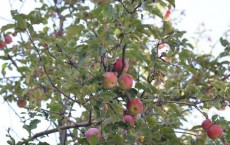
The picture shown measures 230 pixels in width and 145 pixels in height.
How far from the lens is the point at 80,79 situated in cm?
212

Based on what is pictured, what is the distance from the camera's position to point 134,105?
220cm

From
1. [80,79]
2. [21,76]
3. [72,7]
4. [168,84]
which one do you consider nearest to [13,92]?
[21,76]

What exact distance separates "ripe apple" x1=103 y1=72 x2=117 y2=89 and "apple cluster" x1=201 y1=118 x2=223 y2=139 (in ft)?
2.74

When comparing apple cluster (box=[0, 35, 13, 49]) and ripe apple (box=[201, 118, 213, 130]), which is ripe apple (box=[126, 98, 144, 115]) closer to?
ripe apple (box=[201, 118, 213, 130])

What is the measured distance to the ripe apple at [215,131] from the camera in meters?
2.48

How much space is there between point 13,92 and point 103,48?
2179mm

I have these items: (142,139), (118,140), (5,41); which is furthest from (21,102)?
(118,140)

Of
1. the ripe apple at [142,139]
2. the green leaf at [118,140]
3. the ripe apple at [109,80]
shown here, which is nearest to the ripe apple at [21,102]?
the ripe apple at [142,139]

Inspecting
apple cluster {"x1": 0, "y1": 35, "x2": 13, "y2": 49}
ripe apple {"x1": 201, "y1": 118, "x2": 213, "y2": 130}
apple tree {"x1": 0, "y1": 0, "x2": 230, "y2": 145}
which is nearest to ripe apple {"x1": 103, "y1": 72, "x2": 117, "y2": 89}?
apple tree {"x1": 0, "y1": 0, "x2": 230, "y2": 145}

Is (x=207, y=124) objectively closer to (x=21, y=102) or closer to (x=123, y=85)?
(x=123, y=85)

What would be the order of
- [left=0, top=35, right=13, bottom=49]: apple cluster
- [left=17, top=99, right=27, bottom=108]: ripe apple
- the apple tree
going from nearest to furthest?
the apple tree, [left=0, top=35, right=13, bottom=49]: apple cluster, [left=17, top=99, right=27, bottom=108]: ripe apple

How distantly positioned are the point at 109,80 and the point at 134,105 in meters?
0.28

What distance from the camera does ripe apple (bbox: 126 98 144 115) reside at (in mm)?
2199

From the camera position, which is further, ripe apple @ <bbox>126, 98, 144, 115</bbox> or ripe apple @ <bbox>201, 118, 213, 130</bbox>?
ripe apple @ <bbox>201, 118, 213, 130</bbox>
